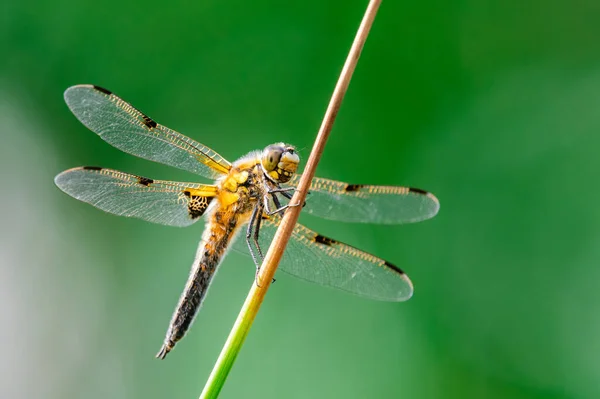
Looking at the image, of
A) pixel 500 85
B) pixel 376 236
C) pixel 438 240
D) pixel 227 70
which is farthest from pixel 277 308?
pixel 500 85

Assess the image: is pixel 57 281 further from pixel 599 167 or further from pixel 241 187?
pixel 599 167

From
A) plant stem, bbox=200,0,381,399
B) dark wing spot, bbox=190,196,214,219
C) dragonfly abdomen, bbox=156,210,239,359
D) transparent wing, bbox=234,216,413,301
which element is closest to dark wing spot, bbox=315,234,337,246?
transparent wing, bbox=234,216,413,301

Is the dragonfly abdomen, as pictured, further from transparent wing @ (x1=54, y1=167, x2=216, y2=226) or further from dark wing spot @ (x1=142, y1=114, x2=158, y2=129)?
dark wing spot @ (x1=142, y1=114, x2=158, y2=129)

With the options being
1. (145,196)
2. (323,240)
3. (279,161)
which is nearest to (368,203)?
(323,240)

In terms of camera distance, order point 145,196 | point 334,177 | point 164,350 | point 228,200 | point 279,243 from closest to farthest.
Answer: point 279,243, point 164,350, point 228,200, point 145,196, point 334,177

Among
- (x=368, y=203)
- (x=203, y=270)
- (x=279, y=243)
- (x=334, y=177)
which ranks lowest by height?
(x=279, y=243)

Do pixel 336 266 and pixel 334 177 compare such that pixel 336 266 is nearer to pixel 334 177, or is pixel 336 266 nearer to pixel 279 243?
pixel 334 177
